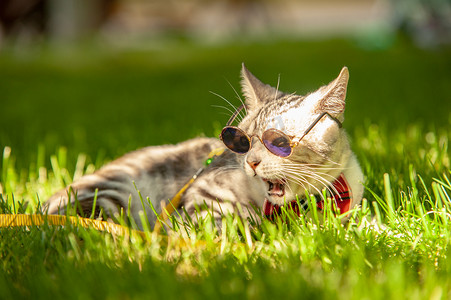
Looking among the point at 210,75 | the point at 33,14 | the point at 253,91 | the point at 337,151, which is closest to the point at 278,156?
the point at 337,151

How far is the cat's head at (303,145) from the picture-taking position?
1862 mm

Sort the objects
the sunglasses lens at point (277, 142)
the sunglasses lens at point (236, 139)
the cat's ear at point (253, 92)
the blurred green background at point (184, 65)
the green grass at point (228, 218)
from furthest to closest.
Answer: the blurred green background at point (184, 65), the cat's ear at point (253, 92), the sunglasses lens at point (236, 139), the sunglasses lens at point (277, 142), the green grass at point (228, 218)

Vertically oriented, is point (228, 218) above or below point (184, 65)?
below

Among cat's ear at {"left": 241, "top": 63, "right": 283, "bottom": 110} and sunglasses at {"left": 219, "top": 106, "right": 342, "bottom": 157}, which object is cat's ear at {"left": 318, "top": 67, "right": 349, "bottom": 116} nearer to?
sunglasses at {"left": 219, "top": 106, "right": 342, "bottom": 157}

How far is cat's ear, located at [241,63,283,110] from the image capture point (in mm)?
2139

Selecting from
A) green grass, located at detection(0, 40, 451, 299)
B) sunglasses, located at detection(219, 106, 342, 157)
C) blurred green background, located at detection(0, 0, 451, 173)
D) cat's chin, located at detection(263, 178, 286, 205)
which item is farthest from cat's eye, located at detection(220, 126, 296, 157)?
blurred green background, located at detection(0, 0, 451, 173)

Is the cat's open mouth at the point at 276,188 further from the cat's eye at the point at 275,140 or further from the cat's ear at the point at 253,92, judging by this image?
the cat's ear at the point at 253,92

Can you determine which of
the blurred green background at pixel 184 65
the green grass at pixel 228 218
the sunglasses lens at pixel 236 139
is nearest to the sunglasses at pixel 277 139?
the sunglasses lens at pixel 236 139

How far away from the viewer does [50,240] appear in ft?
5.76

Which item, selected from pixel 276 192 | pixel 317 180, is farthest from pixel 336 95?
pixel 276 192

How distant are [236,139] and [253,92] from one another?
319 millimetres

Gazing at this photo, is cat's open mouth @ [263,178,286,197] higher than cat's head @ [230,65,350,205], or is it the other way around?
cat's head @ [230,65,350,205]

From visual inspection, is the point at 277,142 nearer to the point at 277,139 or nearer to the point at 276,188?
the point at 277,139

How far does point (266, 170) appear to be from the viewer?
73.5 inches
